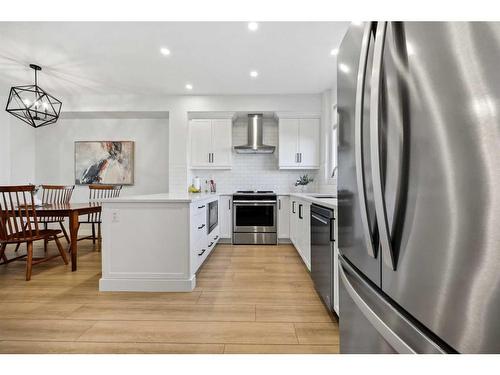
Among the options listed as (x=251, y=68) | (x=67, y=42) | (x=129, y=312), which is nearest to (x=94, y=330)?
(x=129, y=312)

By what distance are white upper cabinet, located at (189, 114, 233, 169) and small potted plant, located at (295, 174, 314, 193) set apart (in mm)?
1367

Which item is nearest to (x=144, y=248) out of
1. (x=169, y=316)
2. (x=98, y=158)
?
(x=169, y=316)

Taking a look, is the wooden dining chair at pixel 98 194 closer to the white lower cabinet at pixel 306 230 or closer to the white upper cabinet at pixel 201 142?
the white upper cabinet at pixel 201 142

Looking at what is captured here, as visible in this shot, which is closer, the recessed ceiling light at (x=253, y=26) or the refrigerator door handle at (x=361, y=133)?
the refrigerator door handle at (x=361, y=133)

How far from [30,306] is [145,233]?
1051 mm

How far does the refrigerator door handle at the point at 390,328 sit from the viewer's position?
0.56m

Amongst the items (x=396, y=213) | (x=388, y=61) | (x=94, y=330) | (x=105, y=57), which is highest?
(x=105, y=57)

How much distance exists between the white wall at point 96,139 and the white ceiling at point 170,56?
823 millimetres

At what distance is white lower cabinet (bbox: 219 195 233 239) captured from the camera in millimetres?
4555

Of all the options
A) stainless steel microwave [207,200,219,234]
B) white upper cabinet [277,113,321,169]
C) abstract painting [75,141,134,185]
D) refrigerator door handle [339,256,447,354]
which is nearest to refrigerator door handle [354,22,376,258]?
refrigerator door handle [339,256,447,354]

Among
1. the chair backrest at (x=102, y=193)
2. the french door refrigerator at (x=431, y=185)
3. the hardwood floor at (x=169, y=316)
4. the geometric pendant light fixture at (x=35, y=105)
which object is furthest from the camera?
the chair backrest at (x=102, y=193)

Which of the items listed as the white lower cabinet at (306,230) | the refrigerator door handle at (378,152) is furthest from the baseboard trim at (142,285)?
the refrigerator door handle at (378,152)
